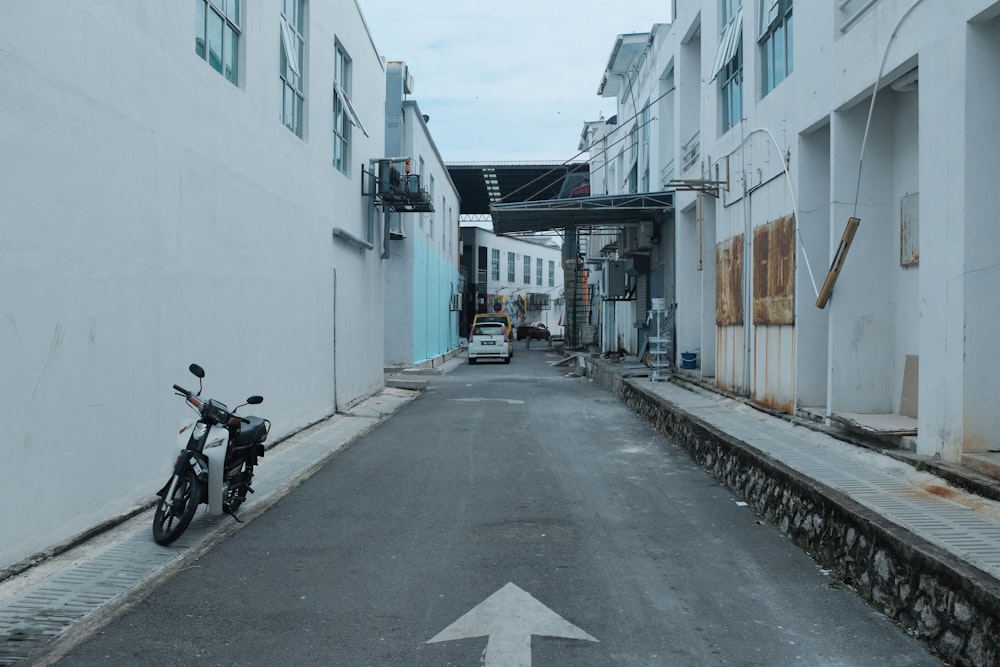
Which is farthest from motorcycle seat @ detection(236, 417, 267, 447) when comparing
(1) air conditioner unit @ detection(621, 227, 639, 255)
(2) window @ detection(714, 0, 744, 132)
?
(1) air conditioner unit @ detection(621, 227, 639, 255)

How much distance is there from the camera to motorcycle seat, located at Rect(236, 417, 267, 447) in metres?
7.57

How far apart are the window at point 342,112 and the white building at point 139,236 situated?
2079 millimetres

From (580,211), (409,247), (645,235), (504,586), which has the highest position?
(580,211)

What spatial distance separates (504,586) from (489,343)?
2876 cm

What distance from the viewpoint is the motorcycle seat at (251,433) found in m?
7.57

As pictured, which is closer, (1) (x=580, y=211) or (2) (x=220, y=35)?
(2) (x=220, y=35)

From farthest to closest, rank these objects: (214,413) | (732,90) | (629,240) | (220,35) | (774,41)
A: (629,240) < (732,90) < (774,41) < (220,35) < (214,413)

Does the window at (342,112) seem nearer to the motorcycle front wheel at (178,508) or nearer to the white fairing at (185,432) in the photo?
the white fairing at (185,432)

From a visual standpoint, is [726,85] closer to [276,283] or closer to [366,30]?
[366,30]

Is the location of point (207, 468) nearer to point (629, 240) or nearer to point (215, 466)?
point (215, 466)

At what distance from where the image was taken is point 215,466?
7.03 metres

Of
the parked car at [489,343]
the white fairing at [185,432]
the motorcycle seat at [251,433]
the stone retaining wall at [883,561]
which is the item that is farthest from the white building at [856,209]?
the parked car at [489,343]

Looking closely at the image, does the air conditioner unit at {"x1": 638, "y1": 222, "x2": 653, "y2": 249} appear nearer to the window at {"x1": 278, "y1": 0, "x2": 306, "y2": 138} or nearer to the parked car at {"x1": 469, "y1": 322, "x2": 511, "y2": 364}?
the parked car at {"x1": 469, "y1": 322, "x2": 511, "y2": 364}

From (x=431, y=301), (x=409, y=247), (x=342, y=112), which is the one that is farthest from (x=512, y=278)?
(x=342, y=112)
